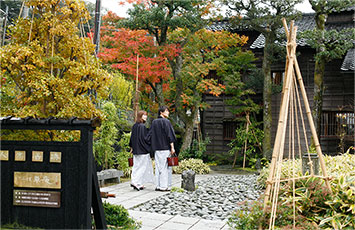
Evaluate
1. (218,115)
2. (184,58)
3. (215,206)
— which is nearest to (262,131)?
(218,115)

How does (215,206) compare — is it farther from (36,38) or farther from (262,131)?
(262,131)

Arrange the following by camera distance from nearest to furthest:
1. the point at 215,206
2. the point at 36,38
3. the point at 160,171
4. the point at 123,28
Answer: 1. the point at 36,38
2. the point at 215,206
3. the point at 160,171
4. the point at 123,28

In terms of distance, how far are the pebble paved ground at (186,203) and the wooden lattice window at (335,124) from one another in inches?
242

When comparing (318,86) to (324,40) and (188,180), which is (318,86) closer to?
(324,40)

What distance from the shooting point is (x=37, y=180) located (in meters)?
4.05

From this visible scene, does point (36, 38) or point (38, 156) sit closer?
point (38, 156)

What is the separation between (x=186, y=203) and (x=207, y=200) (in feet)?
2.00

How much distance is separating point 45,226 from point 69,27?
2573 millimetres

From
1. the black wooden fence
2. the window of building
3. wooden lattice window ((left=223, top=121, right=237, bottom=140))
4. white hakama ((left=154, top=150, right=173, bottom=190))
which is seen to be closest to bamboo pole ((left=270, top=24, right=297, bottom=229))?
the black wooden fence

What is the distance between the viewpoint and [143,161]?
863 cm

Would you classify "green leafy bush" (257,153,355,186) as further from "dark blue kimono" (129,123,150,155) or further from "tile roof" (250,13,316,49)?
"tile roof" (250,13,316,49)

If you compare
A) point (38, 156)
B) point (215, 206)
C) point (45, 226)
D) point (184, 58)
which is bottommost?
point (215, 206)

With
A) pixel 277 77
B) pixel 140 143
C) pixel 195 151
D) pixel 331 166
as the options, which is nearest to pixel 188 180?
pixel 140 143

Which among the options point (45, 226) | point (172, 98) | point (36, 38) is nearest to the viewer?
point (45, 226)
